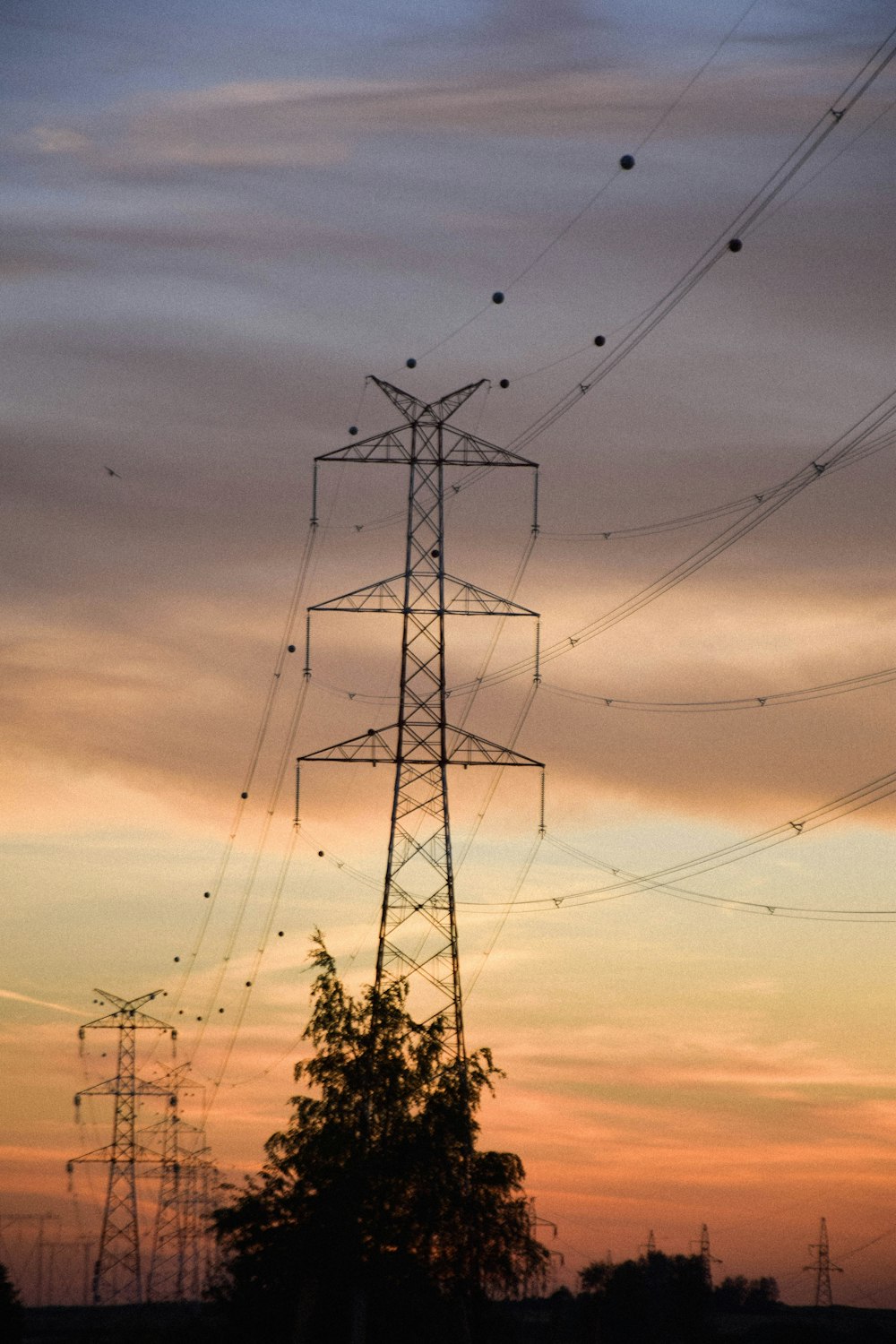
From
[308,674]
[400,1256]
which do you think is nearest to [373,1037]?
[400,1256]

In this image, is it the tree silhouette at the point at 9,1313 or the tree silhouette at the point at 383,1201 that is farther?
the tree silhouette at the point at 9,1313

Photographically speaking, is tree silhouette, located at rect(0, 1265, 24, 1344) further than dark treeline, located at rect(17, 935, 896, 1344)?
Yes

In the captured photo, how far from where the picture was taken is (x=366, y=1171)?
166 feet

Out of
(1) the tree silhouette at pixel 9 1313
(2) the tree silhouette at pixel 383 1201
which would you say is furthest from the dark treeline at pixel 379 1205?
(1) the tree silhouette at pixel 9 1313

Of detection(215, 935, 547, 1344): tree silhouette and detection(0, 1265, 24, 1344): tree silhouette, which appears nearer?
detection(215, 935, 547, 1344): tree silhouette

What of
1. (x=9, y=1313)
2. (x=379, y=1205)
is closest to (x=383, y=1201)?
(x=379, y=1205)

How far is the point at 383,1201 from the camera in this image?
5000 centimetres

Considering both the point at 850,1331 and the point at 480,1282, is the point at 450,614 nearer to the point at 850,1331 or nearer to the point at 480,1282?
the point at 480,1282

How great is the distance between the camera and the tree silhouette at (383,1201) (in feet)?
164

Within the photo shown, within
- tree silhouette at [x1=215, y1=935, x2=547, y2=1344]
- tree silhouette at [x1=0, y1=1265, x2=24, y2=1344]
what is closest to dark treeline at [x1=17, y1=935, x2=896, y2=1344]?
tree silhouette at [x1=215, y1=935, x2=547, y2=1344]

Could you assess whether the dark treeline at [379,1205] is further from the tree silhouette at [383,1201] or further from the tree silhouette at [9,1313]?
the tree silhouette at [9,1313]

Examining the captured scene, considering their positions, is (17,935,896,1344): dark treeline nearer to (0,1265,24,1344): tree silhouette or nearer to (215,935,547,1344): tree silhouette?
(215,935,547,1344): tree silhouette

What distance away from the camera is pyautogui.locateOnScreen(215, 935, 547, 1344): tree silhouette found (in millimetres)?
49844

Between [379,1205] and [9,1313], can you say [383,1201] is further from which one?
[9,1313]
